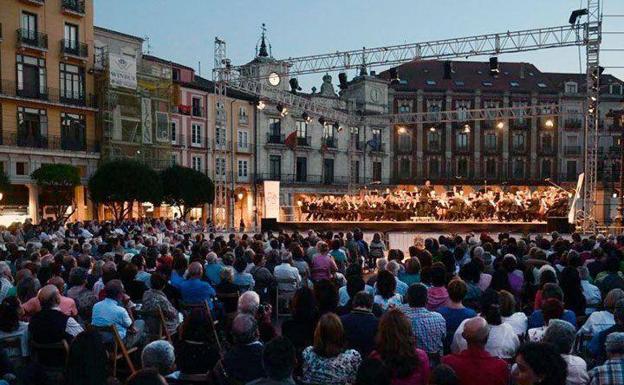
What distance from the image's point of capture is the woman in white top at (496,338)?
5664 millimetres

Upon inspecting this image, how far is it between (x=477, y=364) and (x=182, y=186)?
36.9 metres

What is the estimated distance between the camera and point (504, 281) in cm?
839

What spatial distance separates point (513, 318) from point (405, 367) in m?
2.31

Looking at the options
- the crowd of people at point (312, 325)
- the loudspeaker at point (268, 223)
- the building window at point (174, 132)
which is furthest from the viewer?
the building window at point (174, 132)

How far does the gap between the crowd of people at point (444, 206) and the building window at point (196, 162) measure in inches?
664

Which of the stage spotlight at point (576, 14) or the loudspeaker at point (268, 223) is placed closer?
the stage spotlight at point (576, 14)

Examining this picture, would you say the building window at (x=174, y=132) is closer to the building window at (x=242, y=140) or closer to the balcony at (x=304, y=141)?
the building window at (x=242, y=140)

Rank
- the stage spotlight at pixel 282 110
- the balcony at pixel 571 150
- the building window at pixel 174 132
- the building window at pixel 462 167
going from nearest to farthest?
the stage spotlight at pixel 282 110, the building window at pixel 174 132, the balcony at pixel 571 150, the building window at pixel 462 167

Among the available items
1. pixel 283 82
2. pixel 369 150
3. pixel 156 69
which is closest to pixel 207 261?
pixel 156 69

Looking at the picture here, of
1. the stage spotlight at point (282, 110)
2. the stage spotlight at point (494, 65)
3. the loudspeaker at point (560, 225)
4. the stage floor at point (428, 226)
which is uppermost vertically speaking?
the stage spotlight at point (494, 65)

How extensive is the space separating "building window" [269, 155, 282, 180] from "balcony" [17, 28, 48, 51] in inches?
877

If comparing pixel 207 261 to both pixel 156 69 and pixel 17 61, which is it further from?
pixel 156 69

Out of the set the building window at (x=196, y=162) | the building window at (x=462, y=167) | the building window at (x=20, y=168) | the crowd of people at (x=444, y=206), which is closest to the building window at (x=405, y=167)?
the building window at (x=462, y=167)

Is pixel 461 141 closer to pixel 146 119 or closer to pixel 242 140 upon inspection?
pixel 242 140
